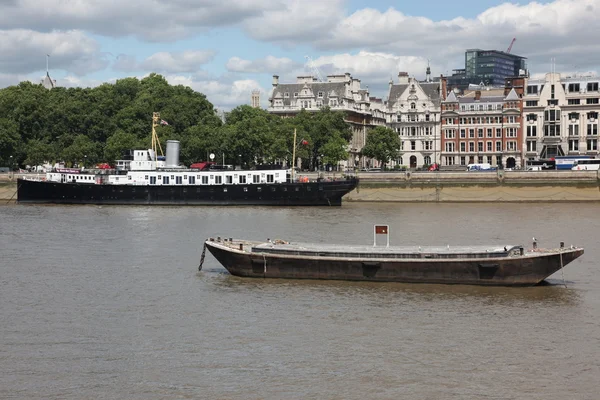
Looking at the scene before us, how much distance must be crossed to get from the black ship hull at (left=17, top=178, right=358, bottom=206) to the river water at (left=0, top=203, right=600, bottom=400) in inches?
1717

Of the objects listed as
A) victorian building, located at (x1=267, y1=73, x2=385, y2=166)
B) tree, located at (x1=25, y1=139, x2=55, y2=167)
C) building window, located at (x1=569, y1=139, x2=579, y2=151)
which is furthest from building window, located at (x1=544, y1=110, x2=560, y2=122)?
tree, located at (x1=25, y1=139, x2=55, y2=167)

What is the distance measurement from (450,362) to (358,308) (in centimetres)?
759

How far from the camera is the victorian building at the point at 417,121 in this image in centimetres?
15550

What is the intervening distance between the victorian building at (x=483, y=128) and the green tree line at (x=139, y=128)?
19.9m

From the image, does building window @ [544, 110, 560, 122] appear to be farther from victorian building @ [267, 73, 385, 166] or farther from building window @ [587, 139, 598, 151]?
victorian building @ [267, 73, 385, 166]

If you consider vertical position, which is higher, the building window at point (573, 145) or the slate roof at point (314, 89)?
the slate roof at point (314, 89)

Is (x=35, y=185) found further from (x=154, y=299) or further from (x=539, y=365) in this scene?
(x=539, y=365)

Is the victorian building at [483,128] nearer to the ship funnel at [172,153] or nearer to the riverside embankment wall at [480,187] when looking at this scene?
the riverside embankment wall at [480,187]

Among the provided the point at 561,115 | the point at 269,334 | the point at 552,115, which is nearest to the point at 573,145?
the point at 561,115

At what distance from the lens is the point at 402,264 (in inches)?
1468

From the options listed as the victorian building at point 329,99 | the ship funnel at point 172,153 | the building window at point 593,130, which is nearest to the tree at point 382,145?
the victorian building at point 329,99

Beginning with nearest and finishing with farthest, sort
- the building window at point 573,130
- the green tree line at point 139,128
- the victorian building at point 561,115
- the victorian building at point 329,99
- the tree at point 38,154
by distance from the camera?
the green tree line at point 139,128
the tree at point 38,154
the victorian building at point 561,115
the building window at point 573,130
the victorian building at point 329,99

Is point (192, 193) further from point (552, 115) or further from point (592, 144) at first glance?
point (592, 144)

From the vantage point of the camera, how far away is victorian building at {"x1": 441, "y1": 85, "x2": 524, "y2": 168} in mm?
142500
